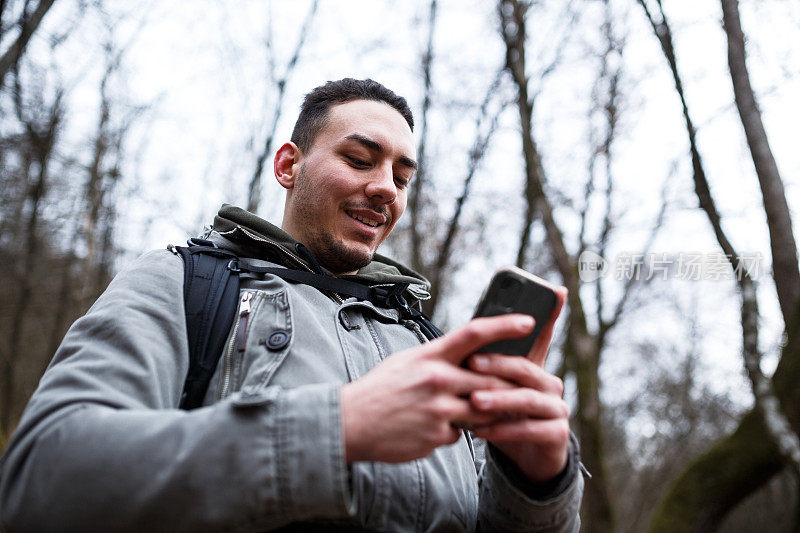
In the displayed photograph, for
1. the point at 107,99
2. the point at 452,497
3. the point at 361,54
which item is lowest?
the point at 452,497

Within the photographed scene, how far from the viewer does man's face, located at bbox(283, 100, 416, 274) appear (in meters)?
2.08

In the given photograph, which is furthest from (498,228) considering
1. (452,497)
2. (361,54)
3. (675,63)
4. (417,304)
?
(452,497)

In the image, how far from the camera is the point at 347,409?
1057mm

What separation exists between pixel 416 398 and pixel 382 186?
3.83 ft

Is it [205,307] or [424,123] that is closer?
[205,307]

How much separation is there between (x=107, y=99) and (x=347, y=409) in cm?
1228

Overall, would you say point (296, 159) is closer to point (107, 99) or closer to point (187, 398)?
point (187, 398)

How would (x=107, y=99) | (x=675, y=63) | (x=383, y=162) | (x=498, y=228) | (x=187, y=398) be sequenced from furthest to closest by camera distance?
(x=498, y=228) → (x=107, y=99) → (x=675, y=63) → (x=383, y=162) → (x=187, y=398)

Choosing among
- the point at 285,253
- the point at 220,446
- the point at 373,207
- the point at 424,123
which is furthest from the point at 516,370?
the point at 424,123

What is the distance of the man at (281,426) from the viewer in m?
1.01

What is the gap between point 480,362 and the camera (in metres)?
1.11

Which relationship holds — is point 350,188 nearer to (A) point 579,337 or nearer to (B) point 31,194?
(A) point 579,337

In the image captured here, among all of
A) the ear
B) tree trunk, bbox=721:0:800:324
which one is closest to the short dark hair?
the ear

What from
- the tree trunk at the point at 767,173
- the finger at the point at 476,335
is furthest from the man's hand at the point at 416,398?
the tree trunk at the point at 767,173
